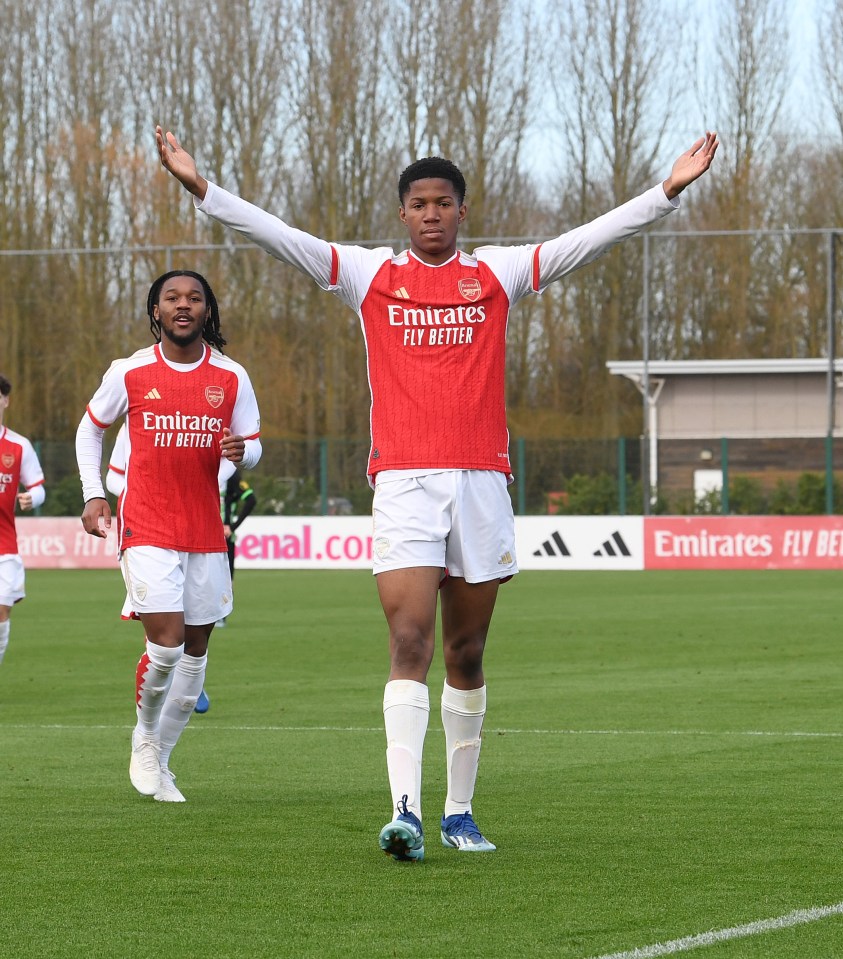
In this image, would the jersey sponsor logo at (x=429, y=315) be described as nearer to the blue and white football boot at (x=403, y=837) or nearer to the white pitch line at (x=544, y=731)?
the blue and white football boot at (x=403, y=837)

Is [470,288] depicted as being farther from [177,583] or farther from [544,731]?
[544,731]

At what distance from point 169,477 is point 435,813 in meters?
1.85

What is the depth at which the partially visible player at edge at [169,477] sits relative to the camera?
7645 millimetres

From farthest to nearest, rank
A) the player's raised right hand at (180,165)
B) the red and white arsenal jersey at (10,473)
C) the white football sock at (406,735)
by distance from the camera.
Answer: the red and white arsenal jersey at (10,473) → the player's raised right hand at (180,165) → the white football sock at (406,735)

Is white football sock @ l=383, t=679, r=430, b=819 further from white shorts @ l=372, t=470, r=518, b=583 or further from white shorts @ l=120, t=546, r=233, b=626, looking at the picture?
white shorts @ l=120, t=546, r=233, b=626

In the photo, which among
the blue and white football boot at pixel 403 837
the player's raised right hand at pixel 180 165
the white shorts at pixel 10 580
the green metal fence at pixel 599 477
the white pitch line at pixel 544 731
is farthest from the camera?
the green metal fence at pixel 599 477

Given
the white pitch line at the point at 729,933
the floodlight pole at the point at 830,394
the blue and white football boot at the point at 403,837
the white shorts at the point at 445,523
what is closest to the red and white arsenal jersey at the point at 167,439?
the white shorts at the point at 445,523

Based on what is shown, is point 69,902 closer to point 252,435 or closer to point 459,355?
point 459,355

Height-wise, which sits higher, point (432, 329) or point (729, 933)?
point (432, 329)

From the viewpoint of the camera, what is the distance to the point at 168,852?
20.3 feet

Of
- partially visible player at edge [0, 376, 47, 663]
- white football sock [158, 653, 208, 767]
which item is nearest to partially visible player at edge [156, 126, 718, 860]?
white football sock [158, 653, 208, 767]

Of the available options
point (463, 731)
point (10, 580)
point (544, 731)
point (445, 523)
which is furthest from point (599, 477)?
point (445, 523)

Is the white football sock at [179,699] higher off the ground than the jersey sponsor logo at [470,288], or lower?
lower

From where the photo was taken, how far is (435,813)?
7.08 metres
